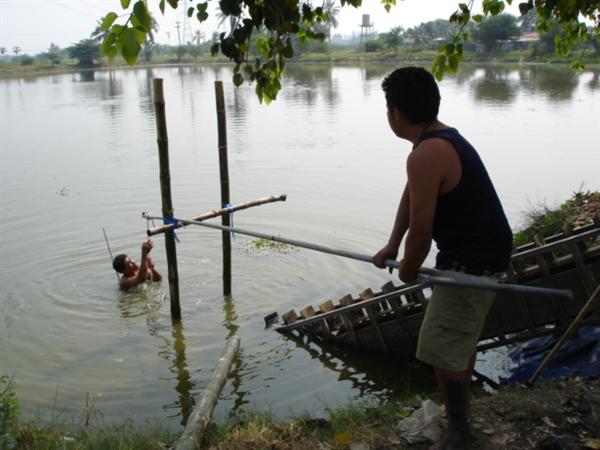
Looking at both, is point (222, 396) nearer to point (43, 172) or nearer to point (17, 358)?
point (17, 358)

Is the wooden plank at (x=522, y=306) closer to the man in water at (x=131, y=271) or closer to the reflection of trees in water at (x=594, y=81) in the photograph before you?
the man in water at (x=131, y=271)

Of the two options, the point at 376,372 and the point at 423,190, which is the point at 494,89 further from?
the point at 423,190

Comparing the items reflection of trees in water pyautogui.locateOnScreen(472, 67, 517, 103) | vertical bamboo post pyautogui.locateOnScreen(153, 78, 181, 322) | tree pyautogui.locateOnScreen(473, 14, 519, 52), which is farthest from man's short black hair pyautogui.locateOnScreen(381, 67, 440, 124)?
tree pyautogui.locateOnScreen(473, 14, 519, 52)

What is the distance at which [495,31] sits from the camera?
7231 centimetres

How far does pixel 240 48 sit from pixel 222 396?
3981 millimetres

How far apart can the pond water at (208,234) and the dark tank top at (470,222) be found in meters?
3.03

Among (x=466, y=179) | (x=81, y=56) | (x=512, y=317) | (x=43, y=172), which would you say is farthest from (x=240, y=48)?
(x=81, y=56)

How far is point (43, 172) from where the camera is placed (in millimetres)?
17047

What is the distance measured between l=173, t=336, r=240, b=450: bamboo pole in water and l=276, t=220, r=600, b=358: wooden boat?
1.38 m

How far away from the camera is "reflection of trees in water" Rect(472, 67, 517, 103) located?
99.8 ft

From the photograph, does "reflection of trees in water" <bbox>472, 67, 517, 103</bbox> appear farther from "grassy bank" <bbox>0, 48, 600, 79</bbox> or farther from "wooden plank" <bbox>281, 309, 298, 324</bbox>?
"wooden plank" <bbox>281, 309, 298, 324</bbox>

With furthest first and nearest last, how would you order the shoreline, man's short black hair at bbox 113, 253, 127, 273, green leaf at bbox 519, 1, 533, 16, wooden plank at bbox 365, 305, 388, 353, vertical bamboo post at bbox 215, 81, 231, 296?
the shoreline → man's short black hair at bbox 113, 253, 127, 273 → vertical bamboo post at bbox 215, 81, 231, 296 → wooden plank at bbox 365, 305, 388, 353 → green leaf at bbox 519, 1, 533, 16

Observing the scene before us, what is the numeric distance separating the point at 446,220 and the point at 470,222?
12 centimetres

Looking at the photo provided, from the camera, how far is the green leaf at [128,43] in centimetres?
223
